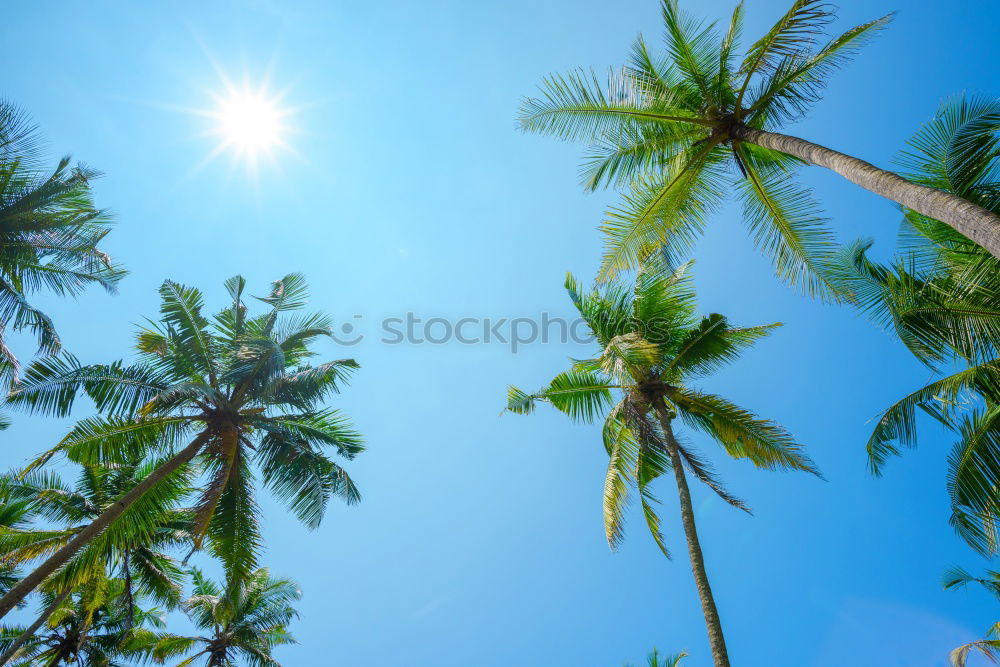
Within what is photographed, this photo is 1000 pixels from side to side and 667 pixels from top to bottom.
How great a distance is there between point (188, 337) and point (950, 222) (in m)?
13.5

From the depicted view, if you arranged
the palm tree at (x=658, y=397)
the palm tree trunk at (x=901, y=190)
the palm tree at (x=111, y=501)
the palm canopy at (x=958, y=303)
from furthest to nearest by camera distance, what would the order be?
the palm tree at (x=111, y=501)
the palm tree at (x=658, y=397)
the palm canopy at (x=958, y=303)
the palm tree trunk at (x=901, y=190)

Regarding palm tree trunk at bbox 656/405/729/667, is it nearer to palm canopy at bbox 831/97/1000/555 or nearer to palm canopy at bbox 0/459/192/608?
palm canopy at bbox 831/97/1000/555

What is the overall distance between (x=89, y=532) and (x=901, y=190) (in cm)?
1358

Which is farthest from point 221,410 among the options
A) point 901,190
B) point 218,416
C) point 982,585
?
point 982,585

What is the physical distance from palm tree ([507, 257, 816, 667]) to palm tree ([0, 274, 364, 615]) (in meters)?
5.02

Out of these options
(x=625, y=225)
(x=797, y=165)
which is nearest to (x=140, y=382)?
(x=625, y=225)

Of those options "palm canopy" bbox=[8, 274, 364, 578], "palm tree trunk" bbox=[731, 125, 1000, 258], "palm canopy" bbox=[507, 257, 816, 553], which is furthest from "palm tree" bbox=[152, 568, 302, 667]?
"palm tree trunk" bbox=[731, 125, 1000, 258]

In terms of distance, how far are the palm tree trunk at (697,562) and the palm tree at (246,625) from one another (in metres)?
13.7

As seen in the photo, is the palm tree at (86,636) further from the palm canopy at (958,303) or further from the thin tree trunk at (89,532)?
the palm canopy at (958,303)

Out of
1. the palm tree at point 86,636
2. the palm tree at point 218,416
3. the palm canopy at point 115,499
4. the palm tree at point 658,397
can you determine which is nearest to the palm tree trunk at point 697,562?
the palm tree at point 658,397

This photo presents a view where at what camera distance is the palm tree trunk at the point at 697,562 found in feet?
25.6

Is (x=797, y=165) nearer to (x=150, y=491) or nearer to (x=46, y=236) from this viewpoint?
(x=150, y=491)

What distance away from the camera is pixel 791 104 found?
814cm

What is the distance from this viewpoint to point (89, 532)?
9.10 meters
